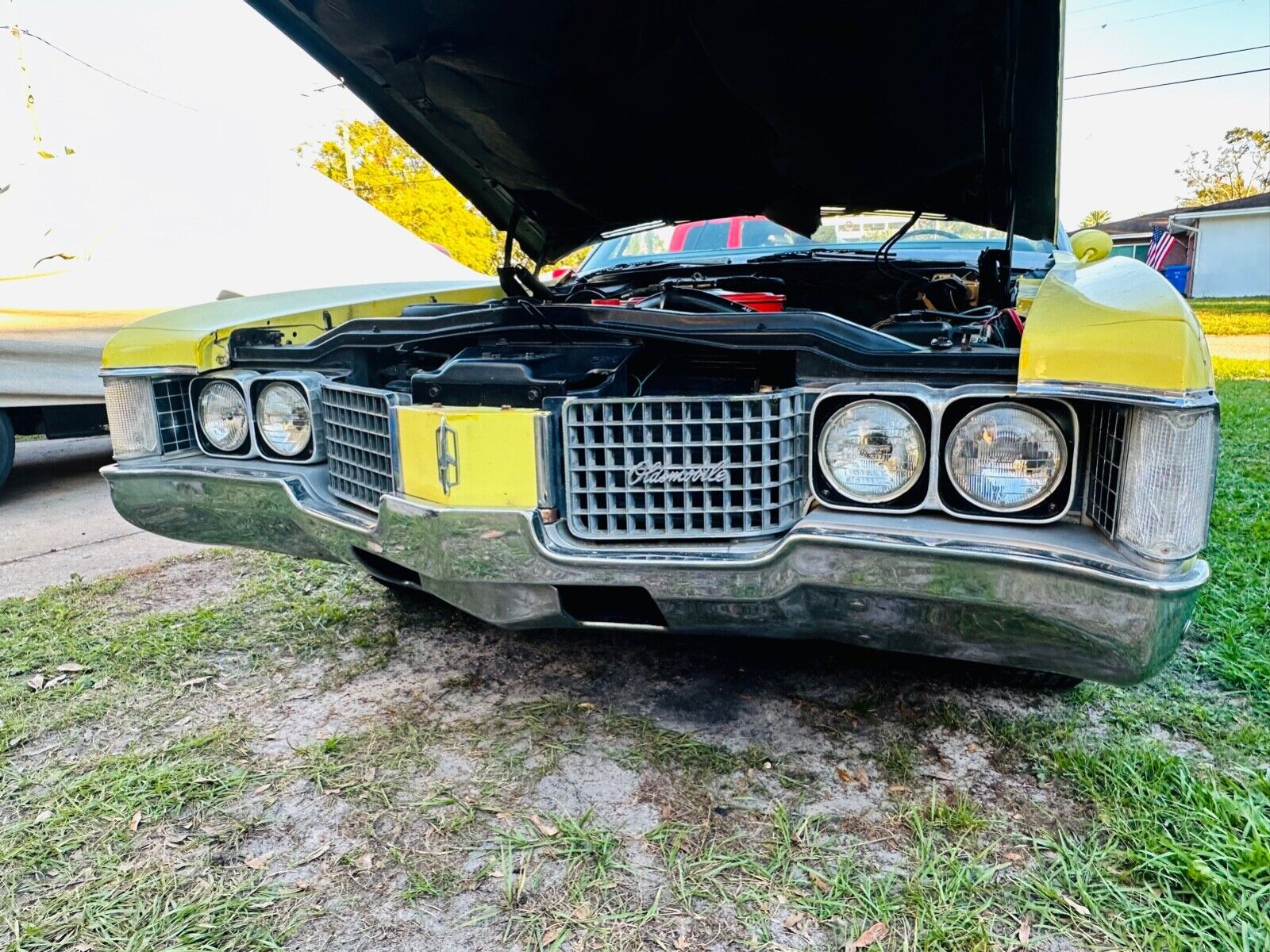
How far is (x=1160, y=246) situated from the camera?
29.7 meters

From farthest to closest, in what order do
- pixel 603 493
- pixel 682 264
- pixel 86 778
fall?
pixel 682 264
pixel 86 778
pixel 603 493

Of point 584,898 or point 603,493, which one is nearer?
point 584,898

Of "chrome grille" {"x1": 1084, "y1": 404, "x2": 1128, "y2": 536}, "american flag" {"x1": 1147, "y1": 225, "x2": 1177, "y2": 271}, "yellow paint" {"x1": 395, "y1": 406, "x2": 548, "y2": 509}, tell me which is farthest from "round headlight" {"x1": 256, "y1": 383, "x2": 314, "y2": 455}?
"american flag" {"x1": 1147, "y1": 225, "x2": 1177, "y2": 271}

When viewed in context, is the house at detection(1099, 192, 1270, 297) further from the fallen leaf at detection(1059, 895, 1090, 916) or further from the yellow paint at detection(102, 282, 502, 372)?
the fallen leaf at detection(1059, 895, 1090, 916)

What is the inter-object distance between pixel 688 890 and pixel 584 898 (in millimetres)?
214

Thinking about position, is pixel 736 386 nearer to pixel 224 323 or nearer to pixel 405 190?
pixel 224 323

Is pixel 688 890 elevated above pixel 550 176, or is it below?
below

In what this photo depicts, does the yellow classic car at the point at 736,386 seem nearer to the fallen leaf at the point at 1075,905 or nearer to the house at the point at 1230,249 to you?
the fallen leaf at the point at 1075,905

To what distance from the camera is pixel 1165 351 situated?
4.64 feet

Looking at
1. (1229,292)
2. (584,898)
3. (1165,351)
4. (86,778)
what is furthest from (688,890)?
(1229,292)

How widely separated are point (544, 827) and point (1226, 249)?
3714 cm

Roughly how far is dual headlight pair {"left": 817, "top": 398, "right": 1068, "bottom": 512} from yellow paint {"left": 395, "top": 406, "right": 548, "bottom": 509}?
66 cm

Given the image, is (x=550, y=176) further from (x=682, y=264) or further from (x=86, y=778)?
(x=86, y=778)

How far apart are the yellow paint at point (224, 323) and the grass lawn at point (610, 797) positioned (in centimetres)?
104
